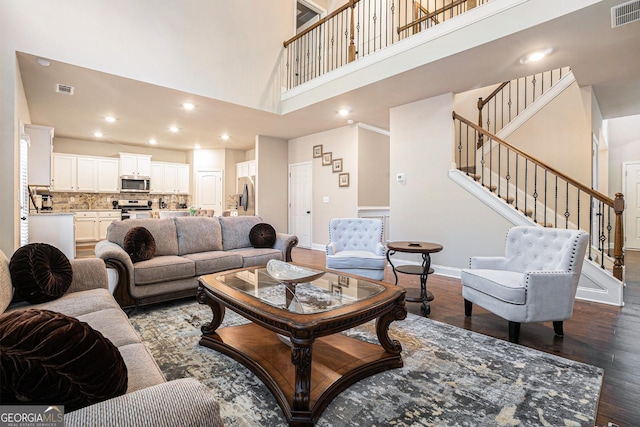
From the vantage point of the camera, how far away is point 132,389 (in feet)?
3.33

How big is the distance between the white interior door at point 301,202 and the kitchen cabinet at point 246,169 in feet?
4.19

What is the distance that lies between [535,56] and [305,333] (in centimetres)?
406

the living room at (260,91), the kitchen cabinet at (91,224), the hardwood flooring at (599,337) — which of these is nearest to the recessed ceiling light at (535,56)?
the living room at (260,91)

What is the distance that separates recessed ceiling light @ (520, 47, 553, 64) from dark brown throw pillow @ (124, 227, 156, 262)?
15.5 ft

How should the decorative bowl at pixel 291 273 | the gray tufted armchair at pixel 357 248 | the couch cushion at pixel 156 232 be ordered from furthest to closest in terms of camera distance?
the gray tufted armchair at pixel 357 248 → the couch cushion at pixel 156 232 → the decorative bowl at pixel 291 273

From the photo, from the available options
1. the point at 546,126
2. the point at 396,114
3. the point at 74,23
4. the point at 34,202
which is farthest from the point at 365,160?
the point at 34,202

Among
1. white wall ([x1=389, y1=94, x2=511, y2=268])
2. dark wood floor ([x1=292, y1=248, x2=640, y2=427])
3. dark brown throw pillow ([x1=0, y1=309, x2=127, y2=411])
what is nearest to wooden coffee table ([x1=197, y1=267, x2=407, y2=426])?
dark brown throw pillow ([x1=0, y1=309, x2=127, y2=411])

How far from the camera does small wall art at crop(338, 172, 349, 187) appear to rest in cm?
643

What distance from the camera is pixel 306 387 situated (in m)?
1.49

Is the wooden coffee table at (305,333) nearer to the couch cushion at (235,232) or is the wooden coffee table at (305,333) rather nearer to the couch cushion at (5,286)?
the couch cushion at (5,286)

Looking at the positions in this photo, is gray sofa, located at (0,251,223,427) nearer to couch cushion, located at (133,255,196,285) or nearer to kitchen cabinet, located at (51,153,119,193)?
couch cushion, located at (133,255,196,285)

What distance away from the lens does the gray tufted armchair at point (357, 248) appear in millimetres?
3512

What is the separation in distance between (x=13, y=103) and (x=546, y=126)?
731 cm

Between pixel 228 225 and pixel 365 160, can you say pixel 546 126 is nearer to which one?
pixel 365 160
